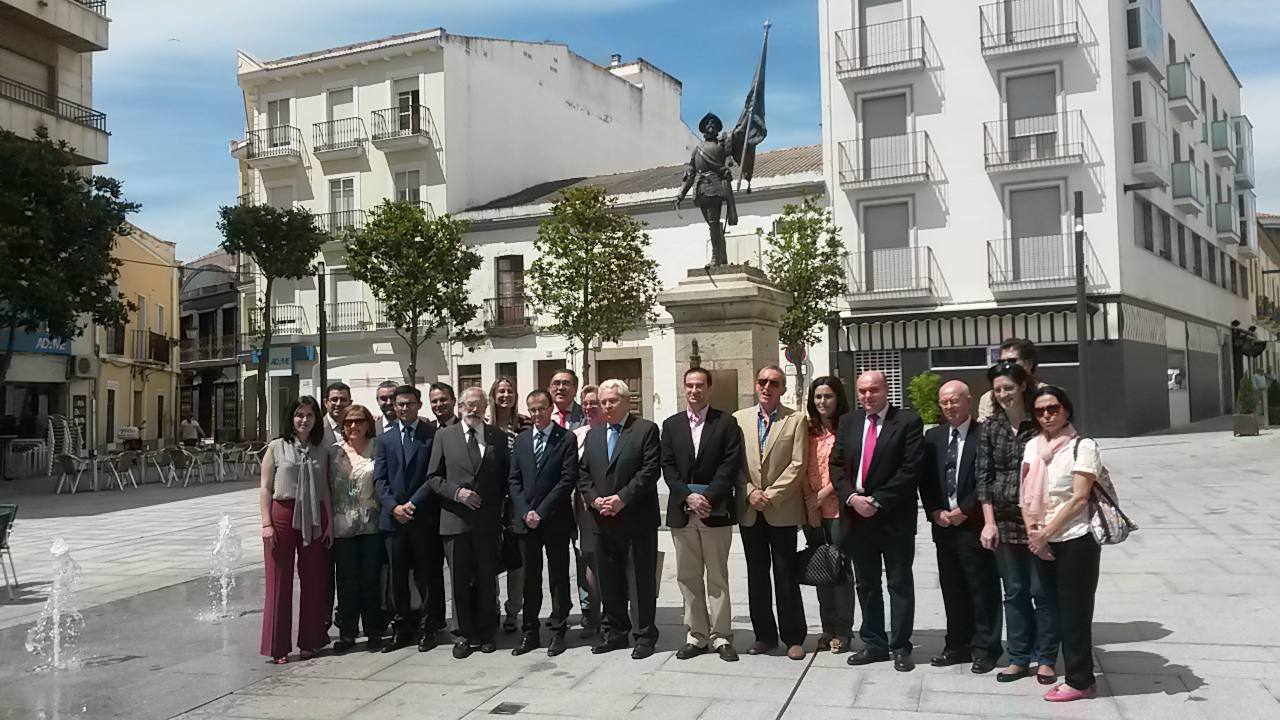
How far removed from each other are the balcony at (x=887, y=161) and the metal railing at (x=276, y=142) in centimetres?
1832

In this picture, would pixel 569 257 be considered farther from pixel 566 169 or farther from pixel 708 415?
pixel 708 415

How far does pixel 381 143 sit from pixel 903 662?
31.2 meters

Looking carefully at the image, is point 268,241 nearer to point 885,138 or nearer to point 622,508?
point 885,138

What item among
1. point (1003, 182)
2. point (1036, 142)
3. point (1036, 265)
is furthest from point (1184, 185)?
point (1036, 265)

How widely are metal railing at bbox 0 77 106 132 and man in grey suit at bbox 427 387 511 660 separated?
2298cm

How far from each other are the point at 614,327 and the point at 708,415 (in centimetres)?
2078

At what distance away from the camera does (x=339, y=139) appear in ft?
116

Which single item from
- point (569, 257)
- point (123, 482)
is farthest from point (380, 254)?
point (123, 482)

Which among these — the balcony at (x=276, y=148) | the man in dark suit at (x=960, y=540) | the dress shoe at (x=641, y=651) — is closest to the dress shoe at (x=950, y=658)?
the man in dark suit at (x=960, y=540)

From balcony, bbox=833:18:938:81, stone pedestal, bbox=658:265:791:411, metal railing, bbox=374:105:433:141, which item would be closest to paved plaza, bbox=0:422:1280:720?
stone pedestal, bbox=658:265:791:411

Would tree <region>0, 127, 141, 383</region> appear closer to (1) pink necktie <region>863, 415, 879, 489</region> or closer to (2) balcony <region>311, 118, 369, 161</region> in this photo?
(2) balcony <region>311, 118, 369, 161</region>

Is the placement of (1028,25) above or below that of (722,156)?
above

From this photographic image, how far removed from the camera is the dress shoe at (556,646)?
6.41 m

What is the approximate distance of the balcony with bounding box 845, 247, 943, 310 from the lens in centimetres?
2823
